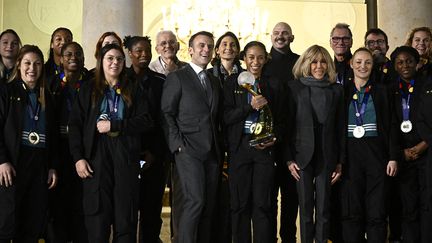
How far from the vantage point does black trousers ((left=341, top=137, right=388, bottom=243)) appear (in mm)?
6172

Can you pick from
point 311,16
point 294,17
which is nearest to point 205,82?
point 294,17

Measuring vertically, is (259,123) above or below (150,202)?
above

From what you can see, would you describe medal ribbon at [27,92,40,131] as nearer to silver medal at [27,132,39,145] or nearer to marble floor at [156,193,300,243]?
silver medal at [27,132,39,145]

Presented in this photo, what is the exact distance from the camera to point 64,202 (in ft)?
19.8

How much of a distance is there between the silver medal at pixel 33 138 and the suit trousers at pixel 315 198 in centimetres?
222

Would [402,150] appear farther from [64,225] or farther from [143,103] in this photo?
[64,225]

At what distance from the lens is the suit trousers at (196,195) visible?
5633 millimetres

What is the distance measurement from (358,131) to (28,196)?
2.87 m

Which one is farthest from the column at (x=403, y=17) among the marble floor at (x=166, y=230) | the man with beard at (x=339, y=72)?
the marble floor at (x=166, y=230)

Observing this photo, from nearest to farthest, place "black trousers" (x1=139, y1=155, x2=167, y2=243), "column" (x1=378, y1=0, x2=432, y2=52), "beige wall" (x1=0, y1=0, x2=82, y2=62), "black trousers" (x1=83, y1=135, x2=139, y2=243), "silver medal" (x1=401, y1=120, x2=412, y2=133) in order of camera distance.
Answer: "black trousers" (x1=83, y1=135, x2=139, y2=243) → "black trousers" (x1=139, y1=155, x2=167, y2=243) → "silver medal" (x1=401, y1=120, x2=412, y2=133) → "column" (x1=378, y1=0, x2=432, y2=52) → "beige wall" (x1=0, y1=0, x2=82, y2=62)

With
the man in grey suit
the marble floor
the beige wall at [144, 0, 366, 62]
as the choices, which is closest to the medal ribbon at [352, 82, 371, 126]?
the man in grey suit

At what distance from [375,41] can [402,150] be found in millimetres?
1351

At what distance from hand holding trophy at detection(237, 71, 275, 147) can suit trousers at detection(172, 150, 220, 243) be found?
404 millimetres

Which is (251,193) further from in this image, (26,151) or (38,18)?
(38,18)
